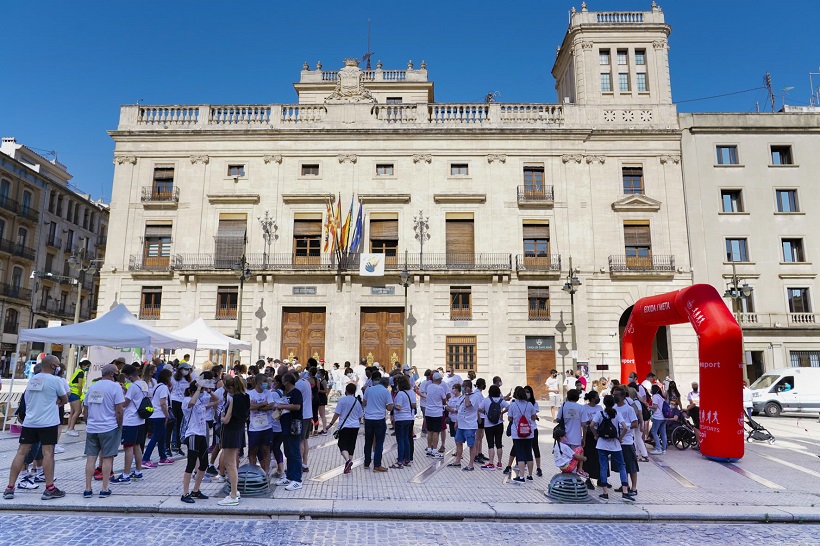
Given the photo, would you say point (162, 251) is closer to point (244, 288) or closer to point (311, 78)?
point (244, 288)

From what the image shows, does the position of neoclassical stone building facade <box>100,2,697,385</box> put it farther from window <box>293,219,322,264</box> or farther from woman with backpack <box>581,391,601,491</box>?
woman with backpack <box>581,391,601,491</box>

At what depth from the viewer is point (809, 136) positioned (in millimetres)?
30859

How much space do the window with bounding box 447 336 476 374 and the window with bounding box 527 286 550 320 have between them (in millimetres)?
3539

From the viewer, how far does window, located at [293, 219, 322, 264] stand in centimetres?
2947

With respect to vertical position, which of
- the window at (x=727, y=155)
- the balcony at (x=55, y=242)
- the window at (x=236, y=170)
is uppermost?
the window at (x=727, y=155)

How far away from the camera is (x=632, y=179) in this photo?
29922 millimetres

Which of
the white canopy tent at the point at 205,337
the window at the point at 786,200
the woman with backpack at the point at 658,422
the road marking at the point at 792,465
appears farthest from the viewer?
the window at the point at 786,200

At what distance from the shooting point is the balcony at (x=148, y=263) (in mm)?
28812

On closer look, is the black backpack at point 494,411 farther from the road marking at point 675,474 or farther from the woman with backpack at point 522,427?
the road marking at point 675,474

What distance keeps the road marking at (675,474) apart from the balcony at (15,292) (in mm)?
45586

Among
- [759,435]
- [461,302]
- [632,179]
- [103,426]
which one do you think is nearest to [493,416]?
[103,426]

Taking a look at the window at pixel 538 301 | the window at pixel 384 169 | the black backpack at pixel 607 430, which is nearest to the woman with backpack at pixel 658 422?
the black backpack at pixel 607 430

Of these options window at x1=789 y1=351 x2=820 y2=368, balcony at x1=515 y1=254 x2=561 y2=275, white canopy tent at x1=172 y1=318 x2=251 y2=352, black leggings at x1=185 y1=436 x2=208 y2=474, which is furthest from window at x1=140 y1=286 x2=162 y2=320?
window at x1=789 y1=351 x2=820 y2=368

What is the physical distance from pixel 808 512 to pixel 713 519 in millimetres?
1576
